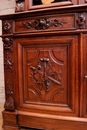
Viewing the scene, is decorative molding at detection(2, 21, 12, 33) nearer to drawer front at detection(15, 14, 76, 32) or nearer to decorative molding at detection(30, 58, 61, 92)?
drawer front at detection(15, 14, 76, 32)

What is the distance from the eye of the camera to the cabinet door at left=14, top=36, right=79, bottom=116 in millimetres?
1100

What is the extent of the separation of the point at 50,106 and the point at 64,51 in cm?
46

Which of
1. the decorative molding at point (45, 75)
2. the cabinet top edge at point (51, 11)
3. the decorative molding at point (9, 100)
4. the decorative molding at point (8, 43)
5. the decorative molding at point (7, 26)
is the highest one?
the cabinet top edge at point (51, 11)

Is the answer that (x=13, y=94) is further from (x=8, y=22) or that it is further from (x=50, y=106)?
(x=8, y=22)

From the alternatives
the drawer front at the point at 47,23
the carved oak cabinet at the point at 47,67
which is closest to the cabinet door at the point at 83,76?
the carved oak cabinet at the point at 47,67

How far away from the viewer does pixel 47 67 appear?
116cm

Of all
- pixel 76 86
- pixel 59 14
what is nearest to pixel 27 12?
pixel 59 14

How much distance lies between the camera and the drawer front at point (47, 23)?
1.07m

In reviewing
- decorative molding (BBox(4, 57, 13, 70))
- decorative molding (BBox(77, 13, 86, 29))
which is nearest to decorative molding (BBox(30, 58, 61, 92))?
decorative molding (BBox(4, 57, 13, 70))

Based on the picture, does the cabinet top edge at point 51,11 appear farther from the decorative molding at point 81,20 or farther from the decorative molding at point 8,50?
the decorative molding at point 8,50

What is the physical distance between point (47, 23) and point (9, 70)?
506 mm

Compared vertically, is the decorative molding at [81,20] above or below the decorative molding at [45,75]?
above

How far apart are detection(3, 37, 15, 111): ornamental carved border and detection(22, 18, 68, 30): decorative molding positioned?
195mm

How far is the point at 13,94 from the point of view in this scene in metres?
1.24
